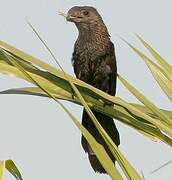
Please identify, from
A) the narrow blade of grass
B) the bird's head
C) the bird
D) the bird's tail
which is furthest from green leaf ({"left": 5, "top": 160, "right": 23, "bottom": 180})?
the bird

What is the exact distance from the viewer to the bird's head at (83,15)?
3.58m

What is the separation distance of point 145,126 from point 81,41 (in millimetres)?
2402

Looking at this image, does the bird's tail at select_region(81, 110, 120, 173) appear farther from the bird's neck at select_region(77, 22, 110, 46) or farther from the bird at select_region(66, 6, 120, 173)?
the bird's neck at select_region(77, 22, 110, 46)

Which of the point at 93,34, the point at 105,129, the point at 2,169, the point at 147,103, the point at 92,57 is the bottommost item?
the point at 2,169

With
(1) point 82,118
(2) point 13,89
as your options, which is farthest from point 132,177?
(1) point 82,118

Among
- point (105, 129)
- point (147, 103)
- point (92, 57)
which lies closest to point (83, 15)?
point (92, 57)

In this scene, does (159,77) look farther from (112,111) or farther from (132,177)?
(132,177)

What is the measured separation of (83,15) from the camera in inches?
152

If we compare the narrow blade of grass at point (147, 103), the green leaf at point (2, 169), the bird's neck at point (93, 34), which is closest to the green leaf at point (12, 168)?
the green leaf at point (2, 169)

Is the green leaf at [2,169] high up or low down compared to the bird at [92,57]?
down

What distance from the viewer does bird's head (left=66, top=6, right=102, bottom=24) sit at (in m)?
3.58

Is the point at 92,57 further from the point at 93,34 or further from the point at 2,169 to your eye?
the point at 2,169

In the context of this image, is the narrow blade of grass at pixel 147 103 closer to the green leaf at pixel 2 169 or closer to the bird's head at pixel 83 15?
the green leaf at pixel 2 169

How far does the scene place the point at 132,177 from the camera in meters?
1.23
